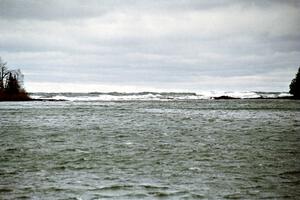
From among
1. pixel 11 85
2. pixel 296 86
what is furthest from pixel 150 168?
pixel 296 86

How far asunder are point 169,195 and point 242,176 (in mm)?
3737

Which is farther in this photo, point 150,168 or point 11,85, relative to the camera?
point 11,85

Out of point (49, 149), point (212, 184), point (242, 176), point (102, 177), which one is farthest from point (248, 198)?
point (49, 149)

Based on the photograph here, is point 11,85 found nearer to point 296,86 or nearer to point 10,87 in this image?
point 10,87

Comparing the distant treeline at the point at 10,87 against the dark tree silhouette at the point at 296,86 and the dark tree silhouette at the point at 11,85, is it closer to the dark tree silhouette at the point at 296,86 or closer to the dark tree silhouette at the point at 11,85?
the dark tree silhouette at the point at 11,85

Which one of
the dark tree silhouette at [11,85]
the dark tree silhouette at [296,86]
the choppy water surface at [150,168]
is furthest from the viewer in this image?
the dark tree silhouette at [296,86]

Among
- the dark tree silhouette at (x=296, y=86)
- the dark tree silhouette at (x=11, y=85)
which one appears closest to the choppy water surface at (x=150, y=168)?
the dark tree silhouette at (x=11, y=85)

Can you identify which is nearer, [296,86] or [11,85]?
[11,85]

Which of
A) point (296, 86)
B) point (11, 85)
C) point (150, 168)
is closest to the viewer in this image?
point (150, 168)

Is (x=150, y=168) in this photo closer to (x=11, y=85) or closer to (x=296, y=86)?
(x=11, y=85)

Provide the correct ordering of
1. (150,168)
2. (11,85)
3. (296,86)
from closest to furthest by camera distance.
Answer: (150,168)
(11,85)
(296,86)

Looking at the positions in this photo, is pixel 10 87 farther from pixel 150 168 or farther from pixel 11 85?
pixel 150 168

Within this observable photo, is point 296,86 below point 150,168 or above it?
above

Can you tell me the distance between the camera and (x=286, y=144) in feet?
74.4
